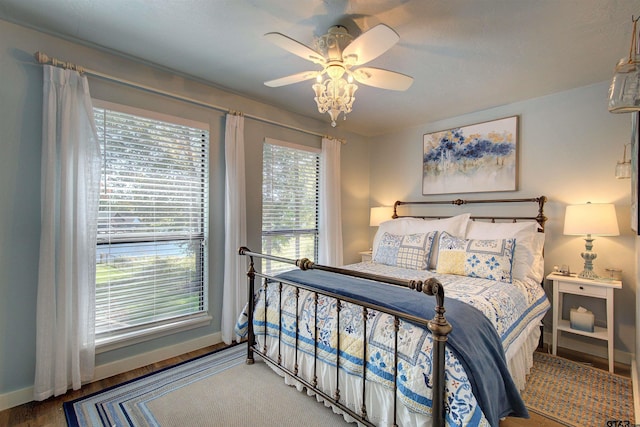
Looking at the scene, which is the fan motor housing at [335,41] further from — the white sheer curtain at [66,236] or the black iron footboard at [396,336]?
the white sheer curtain at [66,236]

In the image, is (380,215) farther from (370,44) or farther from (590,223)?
(370,44)

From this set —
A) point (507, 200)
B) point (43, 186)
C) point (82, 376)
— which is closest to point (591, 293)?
point (507, 200)

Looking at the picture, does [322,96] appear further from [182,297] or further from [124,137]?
[182,297]

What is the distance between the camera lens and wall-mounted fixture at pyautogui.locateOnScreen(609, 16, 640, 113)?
2.69ft

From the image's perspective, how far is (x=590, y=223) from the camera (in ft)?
7.91

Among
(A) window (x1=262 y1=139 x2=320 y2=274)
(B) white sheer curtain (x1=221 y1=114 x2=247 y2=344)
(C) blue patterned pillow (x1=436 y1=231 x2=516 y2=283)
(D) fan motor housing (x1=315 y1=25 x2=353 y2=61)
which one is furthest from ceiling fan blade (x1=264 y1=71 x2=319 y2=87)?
(C) blue patterned pillow (x1=436 y1=231 x2=516 y2=283)

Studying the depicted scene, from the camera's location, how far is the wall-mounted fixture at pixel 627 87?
0.82m

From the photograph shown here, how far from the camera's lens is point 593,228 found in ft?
7.85

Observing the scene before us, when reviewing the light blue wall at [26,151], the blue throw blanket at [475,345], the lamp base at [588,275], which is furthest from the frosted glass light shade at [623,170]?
the light blue wall at [26,151]

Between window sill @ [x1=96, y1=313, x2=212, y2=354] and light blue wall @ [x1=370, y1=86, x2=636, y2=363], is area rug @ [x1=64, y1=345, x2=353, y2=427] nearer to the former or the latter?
window sill @ [x1=96, y1=313, x2=212, y2=354]

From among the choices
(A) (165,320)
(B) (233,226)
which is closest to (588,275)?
(B) (233,226)

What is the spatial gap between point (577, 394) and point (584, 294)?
2.69 feet

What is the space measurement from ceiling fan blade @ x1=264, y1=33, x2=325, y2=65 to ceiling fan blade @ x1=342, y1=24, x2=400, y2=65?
18cm

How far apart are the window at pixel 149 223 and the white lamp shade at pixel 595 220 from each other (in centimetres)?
325
